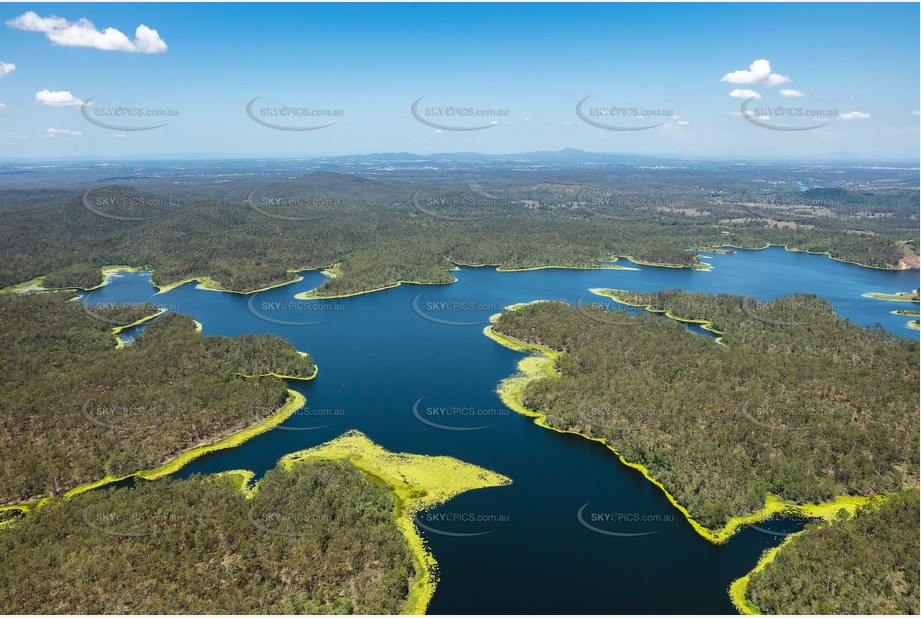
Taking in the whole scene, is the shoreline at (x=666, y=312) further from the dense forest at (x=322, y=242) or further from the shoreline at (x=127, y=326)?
the shoreline at (x=127, y=326)

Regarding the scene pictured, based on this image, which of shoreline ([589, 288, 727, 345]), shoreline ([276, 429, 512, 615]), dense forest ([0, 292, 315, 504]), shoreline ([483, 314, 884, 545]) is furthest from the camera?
shoreline ([589, 288, 727, 345])

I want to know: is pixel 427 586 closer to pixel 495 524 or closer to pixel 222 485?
pixel 495 524

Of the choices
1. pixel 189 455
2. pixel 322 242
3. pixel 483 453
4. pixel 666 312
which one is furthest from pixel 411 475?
pixel 322 242

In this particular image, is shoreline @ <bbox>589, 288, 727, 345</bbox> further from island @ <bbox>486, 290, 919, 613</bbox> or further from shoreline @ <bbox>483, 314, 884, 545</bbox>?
shoreline @ <bbox>483, 314, 884, 545</bbox>

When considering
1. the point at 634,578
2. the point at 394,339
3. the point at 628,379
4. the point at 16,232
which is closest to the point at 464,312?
the point at 394,339

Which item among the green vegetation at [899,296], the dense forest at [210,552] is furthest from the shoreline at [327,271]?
the dense forest at [210,552]

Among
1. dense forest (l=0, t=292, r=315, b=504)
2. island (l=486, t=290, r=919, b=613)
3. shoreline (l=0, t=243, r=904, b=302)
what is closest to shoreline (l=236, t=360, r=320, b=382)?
dense forest (l=0, t=292, r=315, b=504)
